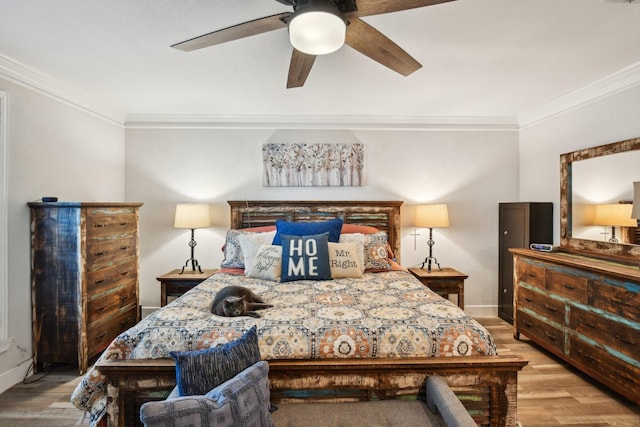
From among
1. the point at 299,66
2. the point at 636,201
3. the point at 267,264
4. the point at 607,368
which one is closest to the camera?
the point at 299,66

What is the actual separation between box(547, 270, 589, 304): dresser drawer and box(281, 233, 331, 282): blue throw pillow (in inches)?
75.9

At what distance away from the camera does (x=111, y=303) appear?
2.87m

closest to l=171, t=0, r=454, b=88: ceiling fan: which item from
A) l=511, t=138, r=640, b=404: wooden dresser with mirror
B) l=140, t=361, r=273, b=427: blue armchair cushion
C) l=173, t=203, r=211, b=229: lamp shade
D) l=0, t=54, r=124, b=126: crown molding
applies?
l=140, t=361, r=273, b=427: blue armchair cushion

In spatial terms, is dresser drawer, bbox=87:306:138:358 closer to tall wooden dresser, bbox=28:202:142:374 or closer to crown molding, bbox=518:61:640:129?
tall wooden dresser, bbox=28:202:142:374

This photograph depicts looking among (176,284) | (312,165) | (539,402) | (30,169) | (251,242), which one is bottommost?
(539,402)

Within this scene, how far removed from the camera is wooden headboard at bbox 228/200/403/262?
3646mm

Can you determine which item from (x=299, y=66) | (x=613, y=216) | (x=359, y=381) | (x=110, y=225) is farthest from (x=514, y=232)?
(x=110, y=225)

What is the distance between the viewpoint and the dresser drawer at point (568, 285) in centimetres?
242

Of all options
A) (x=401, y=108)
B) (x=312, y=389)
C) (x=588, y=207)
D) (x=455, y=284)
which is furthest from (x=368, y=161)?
(x=312, y=389)

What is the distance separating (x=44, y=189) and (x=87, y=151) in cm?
66

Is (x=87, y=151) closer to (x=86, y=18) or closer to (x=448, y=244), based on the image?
(x=86, y=18)

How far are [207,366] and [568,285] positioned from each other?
2.76m

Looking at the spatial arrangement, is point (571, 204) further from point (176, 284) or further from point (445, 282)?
point (176, 284)

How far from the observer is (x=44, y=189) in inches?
107
